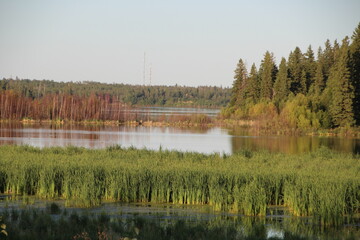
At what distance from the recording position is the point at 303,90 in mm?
79188

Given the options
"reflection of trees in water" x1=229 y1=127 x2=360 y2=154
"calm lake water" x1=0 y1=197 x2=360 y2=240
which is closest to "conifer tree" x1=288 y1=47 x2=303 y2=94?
"reflection of trees in water" x1=229 y1=127 x2=360 y2=154

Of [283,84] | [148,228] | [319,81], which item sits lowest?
[148,228]

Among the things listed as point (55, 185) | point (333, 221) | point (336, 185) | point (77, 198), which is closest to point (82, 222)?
point (77, 198)

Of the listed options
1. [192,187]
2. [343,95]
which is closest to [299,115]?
[343,95]

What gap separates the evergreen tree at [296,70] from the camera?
3137 inches

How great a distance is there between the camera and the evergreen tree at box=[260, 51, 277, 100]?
83750 mm

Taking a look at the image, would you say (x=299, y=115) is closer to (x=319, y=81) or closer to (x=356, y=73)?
(x=356, y=73)

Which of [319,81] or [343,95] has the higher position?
[319,81]

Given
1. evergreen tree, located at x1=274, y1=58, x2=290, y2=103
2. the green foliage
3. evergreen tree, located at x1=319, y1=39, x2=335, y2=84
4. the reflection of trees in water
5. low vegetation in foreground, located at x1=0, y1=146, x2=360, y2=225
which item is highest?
evergreen tree, located at x1=319, y1=39, x2=335, y2=84

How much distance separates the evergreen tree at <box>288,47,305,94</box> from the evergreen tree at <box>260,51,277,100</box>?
323 cm

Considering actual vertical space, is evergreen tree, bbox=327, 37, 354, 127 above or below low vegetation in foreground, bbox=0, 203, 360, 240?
above

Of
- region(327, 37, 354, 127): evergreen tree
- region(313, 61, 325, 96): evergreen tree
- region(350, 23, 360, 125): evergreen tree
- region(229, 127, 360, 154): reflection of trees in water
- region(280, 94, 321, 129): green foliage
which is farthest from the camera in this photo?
region(313, 61, 325, 96): evergreen tree

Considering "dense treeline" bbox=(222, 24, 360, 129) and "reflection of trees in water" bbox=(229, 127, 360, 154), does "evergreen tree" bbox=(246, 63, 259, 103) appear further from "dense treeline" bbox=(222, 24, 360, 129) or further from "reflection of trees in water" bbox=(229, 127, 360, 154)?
"reflection of trees in water" bbox=(229, 127, 360, 154)

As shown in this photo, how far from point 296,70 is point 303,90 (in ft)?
10.5
